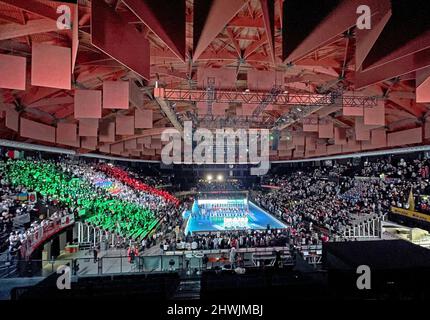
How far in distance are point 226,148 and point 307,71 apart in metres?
23.3

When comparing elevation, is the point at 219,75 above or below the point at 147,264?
above

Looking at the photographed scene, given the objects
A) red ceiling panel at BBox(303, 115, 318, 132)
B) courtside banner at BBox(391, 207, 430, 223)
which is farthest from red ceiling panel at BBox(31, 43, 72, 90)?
courtside banner at BBox(391, 207, 430, 223)

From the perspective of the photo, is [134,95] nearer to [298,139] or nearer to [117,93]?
[117,93]

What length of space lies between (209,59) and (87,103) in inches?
153

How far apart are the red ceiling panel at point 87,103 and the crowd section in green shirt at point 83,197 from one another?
976 centimetres

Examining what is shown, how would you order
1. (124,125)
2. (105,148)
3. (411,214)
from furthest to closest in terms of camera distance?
(105,148), (411,214), (124,125)

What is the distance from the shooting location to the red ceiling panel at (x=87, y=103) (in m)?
7.73

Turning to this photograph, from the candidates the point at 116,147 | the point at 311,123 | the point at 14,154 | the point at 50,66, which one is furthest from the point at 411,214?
the point at 14,154

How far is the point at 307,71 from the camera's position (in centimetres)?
1038

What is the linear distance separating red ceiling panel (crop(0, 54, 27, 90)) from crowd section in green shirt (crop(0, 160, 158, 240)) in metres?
12.0

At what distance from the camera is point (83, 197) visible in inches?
760

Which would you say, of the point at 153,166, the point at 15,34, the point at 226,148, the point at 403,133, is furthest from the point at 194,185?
the point at 15,34

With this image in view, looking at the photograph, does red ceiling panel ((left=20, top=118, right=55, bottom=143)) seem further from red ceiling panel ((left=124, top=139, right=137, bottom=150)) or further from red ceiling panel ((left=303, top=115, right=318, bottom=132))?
red ceiling panel ((left=303, top=115, right=318, bottom=132))
